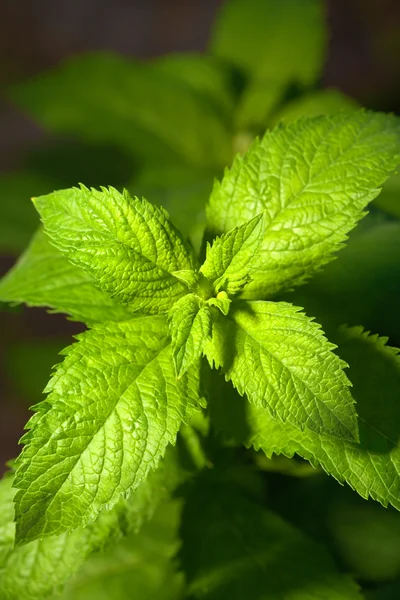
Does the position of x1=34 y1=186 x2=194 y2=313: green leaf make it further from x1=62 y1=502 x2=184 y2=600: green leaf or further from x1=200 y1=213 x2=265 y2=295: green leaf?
x1=62 y1=502 x2=184 y2=600: green leaf

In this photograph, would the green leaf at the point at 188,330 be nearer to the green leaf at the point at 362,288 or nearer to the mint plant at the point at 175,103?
the green leaf at the point at 362,288

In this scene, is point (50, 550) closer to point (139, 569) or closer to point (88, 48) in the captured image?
point (139, 569)

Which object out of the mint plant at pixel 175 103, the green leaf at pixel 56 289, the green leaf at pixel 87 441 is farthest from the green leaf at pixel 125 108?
the green leaf at pixel 87 441

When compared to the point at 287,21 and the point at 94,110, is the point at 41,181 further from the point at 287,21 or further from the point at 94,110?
the point at 287,21

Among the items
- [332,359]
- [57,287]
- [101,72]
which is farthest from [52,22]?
[332,359]

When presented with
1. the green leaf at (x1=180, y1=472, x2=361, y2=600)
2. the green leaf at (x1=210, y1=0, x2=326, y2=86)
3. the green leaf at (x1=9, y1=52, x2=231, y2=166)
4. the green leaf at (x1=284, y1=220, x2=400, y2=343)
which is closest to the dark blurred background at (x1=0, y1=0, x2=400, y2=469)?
the green leaf at (x1=9, y1=52, x2=231, y2=166)
